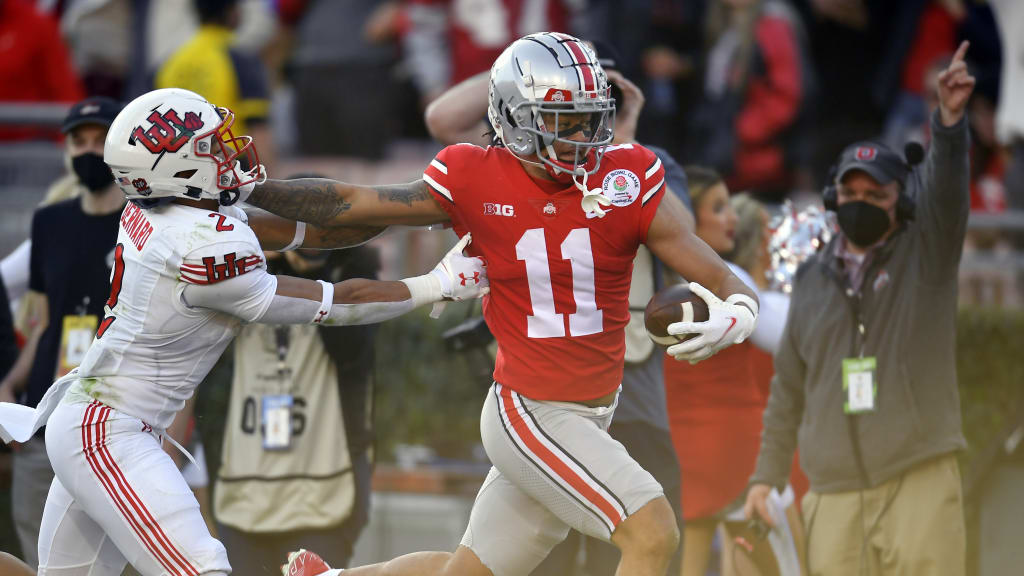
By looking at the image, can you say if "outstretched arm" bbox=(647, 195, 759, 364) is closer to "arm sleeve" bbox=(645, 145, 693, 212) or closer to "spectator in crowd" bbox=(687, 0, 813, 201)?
"arm sleeve" bbox=(645, 145, 693, 212)

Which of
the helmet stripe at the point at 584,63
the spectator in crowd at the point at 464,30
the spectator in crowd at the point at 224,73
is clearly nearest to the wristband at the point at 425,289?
the helmet stripe at the point at 584,63

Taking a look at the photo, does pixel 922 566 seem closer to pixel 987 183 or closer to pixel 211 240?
pixel 211 240

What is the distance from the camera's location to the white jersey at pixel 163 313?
16.2 feet

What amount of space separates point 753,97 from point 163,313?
6.23 meters

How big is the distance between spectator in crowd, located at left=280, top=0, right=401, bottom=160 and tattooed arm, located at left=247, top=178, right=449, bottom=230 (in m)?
5.45

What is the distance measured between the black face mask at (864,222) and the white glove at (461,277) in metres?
1.85

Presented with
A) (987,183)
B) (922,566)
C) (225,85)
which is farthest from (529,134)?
(987,183)

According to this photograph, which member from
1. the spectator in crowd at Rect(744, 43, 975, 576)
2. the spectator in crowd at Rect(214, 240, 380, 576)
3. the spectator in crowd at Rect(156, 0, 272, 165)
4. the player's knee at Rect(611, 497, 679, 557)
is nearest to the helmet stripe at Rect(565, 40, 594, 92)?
the player's knee at Rect(611, 497, 679, 557)

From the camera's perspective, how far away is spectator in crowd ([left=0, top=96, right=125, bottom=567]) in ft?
21.7

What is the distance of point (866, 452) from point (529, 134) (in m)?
2.19

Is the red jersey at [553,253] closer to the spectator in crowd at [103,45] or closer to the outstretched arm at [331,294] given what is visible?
the outstretched arm at [331,294]

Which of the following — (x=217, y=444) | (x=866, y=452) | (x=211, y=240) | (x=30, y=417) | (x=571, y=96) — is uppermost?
(x=571, y=96)

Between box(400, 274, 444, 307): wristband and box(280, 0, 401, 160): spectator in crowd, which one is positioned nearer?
box(400, 274, 444, 307): wristband

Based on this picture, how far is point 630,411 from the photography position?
611cm
